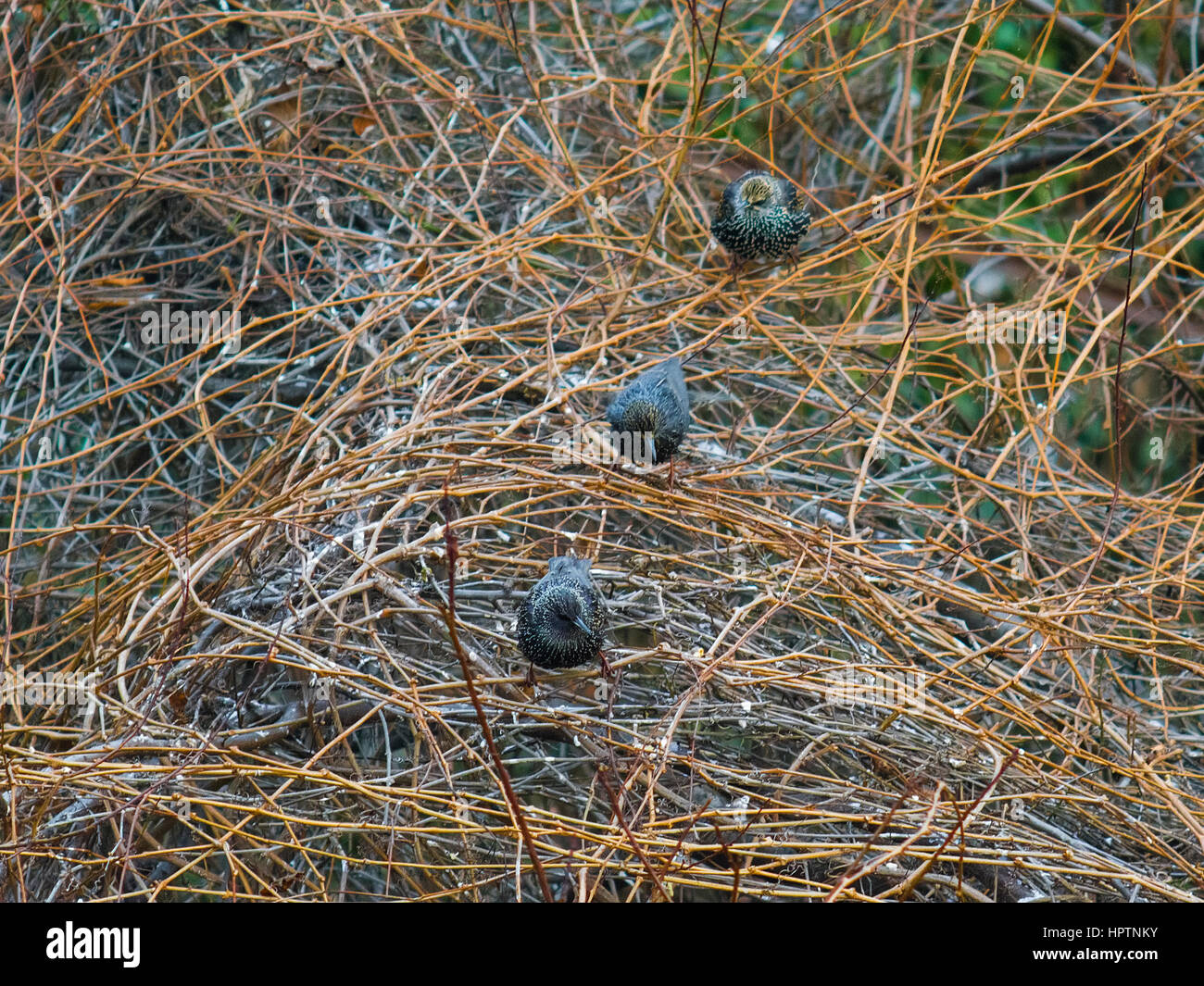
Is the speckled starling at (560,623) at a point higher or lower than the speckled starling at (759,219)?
lower

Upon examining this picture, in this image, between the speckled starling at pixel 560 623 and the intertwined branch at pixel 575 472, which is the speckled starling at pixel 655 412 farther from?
the speckled starling at pixel 560 623

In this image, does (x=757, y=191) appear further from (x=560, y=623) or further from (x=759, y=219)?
(x=560, y=623)

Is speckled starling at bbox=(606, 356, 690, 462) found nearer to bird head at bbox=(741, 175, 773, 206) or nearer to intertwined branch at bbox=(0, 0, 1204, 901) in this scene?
intertwined branch at bbox=(0, 0, 1204, 901)

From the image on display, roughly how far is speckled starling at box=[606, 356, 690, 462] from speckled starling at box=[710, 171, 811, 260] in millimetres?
744

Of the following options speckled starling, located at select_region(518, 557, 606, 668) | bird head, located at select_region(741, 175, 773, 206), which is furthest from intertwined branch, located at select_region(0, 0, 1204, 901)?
bird head, located at select_region(741, 175, 773, 206)

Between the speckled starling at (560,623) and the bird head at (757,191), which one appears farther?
the bird head at (757,191)

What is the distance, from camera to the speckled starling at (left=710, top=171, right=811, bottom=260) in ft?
10.4

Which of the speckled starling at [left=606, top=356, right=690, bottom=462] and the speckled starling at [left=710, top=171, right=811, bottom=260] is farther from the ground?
the speckled starling at [left=710, top=171, right=811, bottom=260]

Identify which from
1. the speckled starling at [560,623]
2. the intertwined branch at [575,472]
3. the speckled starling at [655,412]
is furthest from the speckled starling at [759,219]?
the speckled starling at [560,623]

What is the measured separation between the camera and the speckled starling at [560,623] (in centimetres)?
223

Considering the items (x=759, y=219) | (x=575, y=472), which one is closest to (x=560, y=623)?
(x=575, y=472)

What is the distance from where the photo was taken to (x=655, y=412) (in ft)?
8.40

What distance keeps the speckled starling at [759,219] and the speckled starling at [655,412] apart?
744 millimetres

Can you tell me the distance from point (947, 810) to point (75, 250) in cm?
312
